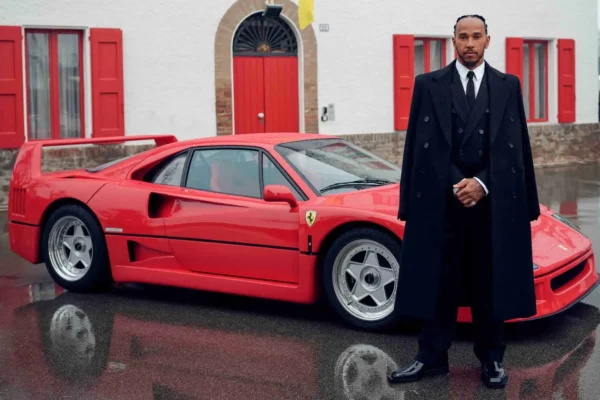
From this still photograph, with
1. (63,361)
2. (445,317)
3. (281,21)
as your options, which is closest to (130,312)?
(63,361)

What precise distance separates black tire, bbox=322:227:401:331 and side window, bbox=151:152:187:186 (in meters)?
1.56

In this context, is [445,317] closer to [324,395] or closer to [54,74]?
[324,395]

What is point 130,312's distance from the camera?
674 centimetres

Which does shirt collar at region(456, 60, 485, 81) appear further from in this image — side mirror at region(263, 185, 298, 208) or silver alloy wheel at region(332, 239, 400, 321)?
side mirror at region(263, 185, 298, 208)

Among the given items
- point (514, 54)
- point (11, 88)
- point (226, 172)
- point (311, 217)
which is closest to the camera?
point (311, 217)

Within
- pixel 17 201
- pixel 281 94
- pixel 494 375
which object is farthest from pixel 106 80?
pixel 494 375

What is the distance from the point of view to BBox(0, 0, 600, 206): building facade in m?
13.7

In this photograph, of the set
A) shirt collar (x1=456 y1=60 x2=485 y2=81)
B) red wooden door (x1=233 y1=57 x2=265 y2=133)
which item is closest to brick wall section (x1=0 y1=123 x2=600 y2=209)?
red wooden door (x1=233 y1=57 x2=265 y2=133)

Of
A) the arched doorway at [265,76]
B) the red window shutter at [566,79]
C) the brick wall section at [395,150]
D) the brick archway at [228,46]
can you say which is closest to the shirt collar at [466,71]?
the brick wall section at [395,150]

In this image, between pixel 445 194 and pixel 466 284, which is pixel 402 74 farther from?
pixel 445 194

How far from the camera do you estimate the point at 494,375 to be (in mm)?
4812

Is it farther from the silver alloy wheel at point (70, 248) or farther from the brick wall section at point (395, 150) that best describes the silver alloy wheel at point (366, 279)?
the brick wall section at point (395, 150)

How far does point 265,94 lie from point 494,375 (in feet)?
36.4

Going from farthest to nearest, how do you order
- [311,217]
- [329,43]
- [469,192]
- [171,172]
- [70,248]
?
1. [329,43]
2. [70,248]
3. [171,172]
4. [311,217]
5. [469,192]
